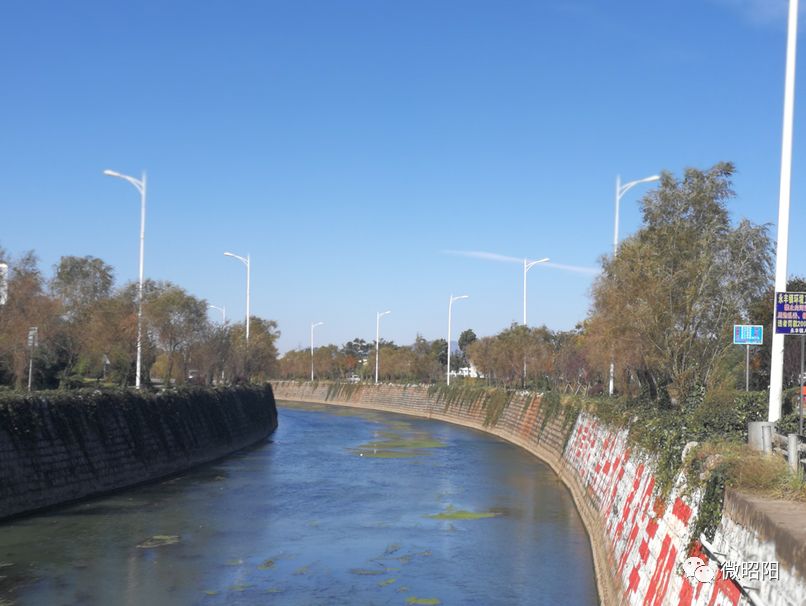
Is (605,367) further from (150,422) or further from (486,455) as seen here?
(150,422)

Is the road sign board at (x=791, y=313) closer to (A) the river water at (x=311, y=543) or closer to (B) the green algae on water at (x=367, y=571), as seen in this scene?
(A) the river water at (x=311, y=543)

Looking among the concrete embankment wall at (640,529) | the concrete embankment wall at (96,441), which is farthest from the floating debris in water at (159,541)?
the concrete embankment wall at (640,529)

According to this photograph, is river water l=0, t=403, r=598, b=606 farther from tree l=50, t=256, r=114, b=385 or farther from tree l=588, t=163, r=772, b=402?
tree l=50, t=256, r=114, b=385

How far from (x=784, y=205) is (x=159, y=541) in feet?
60.8

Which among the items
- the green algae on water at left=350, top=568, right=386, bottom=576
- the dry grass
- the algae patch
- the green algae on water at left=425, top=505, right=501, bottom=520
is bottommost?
the algae patch

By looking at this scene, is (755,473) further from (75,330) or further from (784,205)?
(75,330)

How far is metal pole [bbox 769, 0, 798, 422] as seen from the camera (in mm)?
17438

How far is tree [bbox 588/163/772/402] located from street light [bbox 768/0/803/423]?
11456 millimetres

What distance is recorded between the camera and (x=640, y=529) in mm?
17328

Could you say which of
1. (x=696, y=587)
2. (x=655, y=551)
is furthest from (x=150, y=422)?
(x=696, y=587)

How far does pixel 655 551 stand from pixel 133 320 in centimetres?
4072

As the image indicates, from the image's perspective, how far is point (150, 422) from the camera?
38.9 m

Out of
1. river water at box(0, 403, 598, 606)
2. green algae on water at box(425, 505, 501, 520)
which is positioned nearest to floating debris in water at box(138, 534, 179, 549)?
river water at box(0, 403, 598, 606)

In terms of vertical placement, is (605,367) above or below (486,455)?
above
